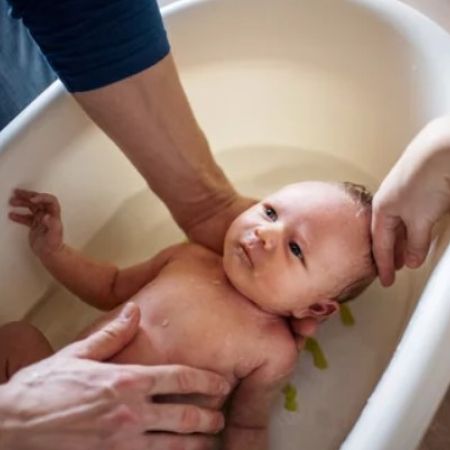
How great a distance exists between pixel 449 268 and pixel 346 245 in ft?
0.52

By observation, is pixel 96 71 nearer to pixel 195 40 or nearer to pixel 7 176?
pixel 7 176

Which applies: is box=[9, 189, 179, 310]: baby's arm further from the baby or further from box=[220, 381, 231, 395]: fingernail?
box=[220, 381, 231, 395]: fingernail

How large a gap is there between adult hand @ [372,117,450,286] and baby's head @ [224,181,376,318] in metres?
0.03

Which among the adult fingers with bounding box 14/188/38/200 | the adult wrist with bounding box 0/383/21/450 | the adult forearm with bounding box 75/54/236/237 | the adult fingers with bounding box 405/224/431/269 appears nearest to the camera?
the adult wrist with bounding box 0/383/21/450

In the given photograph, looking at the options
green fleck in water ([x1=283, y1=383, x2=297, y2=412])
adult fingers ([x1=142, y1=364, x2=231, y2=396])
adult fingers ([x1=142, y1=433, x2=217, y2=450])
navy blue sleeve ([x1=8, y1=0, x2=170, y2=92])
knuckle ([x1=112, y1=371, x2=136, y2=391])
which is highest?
navy blue sleeve ([x1=8, y1=0, x2=170, y2=92])

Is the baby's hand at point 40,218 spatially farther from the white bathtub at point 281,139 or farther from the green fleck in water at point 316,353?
the green fleck in water at point 316,353

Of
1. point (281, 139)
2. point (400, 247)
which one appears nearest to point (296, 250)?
point (400, 247)

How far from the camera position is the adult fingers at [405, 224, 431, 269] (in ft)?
3.04

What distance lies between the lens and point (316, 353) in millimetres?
1184

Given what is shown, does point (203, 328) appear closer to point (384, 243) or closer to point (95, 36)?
point (384, 243)

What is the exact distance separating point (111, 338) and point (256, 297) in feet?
0.62

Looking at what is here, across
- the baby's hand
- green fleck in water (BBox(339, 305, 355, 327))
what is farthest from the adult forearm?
green fleck in water (BBox(339, 305, 355, 327))

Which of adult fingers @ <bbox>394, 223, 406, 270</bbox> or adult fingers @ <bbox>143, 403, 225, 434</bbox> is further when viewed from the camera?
adult fingers @ <bbox>394, 223, 406, 270</bbox>

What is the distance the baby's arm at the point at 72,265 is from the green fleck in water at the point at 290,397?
251 millimetres
